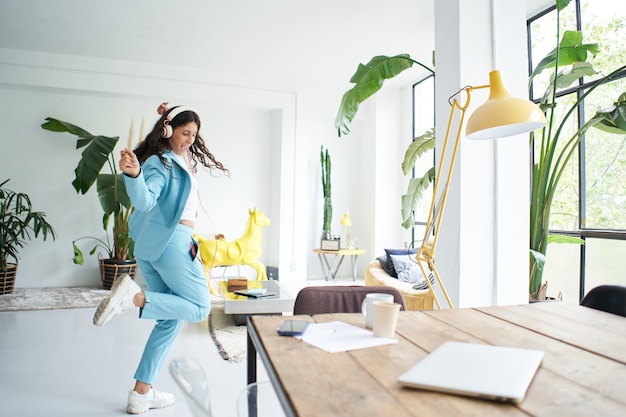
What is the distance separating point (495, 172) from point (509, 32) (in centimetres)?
89

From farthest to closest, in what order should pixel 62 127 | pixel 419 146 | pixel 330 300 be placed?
pixel 62 127 < pixel 419 146 < pixel 330 300

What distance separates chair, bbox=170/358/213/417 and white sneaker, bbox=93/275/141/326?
1.18 meters

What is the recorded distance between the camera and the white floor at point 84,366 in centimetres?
237

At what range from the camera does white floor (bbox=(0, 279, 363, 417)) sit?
7.77ft

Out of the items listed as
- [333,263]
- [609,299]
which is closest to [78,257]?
[333,263]

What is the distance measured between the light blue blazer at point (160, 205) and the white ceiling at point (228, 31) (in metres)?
2.76

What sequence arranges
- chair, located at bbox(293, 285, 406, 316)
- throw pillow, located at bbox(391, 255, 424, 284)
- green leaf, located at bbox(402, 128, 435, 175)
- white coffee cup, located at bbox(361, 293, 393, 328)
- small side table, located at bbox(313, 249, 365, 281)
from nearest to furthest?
white coffee cup, located at bbox(361, 293, 393, 328) < chair, located at bbox(293, 285, 406, 316) < green leaf, located at bbox(402, 128, 435, 175) < throw pillow, located at bbox(391, 255, 424, 284) < small side table, located at bbox(313, 249, 365, 281)

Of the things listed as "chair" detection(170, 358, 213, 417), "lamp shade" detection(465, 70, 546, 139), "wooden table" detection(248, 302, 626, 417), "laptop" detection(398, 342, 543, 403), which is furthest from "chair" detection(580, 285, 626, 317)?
"chair" detection(170, 358, 213, 417)

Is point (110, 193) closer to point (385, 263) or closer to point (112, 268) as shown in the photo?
point (112, 268)

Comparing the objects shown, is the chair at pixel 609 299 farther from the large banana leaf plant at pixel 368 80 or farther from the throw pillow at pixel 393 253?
the throw pillow at pixel 393 253

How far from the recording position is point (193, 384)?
2.83ft

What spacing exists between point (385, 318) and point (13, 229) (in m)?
5.37

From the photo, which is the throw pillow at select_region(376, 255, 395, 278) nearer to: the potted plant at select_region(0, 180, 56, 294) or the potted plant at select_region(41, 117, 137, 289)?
the potted plant at select_region(41, 117, 137, 289)

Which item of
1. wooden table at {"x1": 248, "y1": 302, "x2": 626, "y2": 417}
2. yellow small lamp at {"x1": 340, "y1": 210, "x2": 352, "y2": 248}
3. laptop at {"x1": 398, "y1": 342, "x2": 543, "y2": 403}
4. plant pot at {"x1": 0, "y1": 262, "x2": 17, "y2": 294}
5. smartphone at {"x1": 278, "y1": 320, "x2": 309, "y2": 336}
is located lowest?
plant pot at {"x1": 0, "y1": 262, "x2": 17, "y2": 294}
